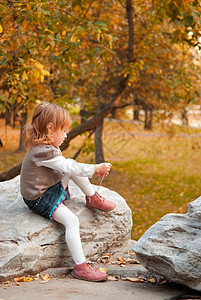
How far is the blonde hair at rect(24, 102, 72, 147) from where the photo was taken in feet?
11.5

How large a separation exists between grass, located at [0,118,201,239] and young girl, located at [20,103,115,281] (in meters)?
2.32

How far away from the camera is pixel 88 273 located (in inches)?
127

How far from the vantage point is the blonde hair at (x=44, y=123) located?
3506 mm

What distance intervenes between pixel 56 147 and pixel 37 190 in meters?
0.42

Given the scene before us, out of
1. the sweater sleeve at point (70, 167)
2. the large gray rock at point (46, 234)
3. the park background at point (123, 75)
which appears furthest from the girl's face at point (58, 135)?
the park background at point (123, 75)

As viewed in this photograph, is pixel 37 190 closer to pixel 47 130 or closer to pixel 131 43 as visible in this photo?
pixel 47 130

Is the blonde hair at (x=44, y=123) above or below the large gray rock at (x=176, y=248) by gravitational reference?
above

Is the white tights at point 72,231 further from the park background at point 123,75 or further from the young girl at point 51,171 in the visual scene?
the park background at point 123,75

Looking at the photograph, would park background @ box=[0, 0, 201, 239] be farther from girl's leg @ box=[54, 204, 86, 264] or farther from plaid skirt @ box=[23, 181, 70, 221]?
girl's leg @ box=[54, 204, 86, 264]

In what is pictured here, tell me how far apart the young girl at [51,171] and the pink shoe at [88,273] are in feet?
0.22

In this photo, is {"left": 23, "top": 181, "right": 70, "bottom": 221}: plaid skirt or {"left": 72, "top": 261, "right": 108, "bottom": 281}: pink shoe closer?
{"left": 72, "top": 261, "right": 108, "bottom": 281}: pink shoe

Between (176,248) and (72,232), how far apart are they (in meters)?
0.84

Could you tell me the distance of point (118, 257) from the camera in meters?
3.94

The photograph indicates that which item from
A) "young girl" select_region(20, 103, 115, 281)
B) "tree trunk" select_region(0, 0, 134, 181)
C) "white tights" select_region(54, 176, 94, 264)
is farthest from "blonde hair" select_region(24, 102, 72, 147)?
"tree trunk" select_region(0, 0, 134, 181)
